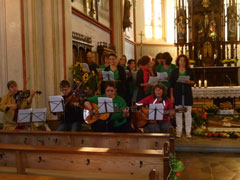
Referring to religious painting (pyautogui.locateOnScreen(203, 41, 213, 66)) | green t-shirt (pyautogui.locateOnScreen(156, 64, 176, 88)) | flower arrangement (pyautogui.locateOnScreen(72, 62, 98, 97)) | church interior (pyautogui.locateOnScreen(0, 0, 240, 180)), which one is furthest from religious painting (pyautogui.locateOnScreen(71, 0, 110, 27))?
religious painting (pyautogui.locateOnScreen(203, 41, 213, 66))

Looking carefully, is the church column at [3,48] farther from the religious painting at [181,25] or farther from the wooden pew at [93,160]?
the religious painting at [181,25]

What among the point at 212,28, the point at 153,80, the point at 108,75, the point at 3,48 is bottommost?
the point at 153,80

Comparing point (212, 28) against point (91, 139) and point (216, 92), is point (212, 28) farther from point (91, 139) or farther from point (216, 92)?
point (91, 139)

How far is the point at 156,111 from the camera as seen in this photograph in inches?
198

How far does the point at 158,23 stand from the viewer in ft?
67.9

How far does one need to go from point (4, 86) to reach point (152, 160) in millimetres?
5510

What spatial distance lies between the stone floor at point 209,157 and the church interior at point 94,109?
0.6 inches

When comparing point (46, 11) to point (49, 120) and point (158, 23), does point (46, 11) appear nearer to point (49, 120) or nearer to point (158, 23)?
point (49, 120)

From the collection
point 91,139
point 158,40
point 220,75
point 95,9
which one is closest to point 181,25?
point 158,40

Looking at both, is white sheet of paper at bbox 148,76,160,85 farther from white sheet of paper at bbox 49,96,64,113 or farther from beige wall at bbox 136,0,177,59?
beige wall at bbox 136,0,177,59

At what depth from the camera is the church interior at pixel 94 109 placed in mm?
3068

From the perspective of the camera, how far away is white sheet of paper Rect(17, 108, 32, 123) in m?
5.32

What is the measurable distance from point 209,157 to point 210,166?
553 mm

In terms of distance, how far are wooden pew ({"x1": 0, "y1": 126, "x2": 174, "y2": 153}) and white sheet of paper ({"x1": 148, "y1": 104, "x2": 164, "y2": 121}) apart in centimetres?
118
